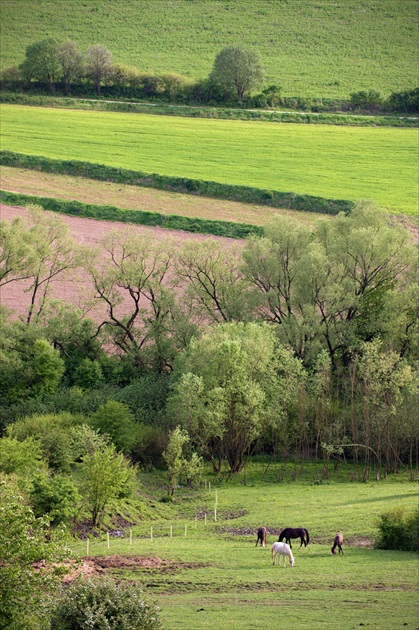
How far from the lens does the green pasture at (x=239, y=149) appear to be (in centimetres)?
12962

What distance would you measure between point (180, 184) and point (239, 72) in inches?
1732

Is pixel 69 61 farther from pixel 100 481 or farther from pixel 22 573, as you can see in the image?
pixel 22 573

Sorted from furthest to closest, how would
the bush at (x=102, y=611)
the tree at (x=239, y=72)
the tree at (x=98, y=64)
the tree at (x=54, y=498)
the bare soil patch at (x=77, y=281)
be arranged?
the tree at (x=98, y=64), the tree at (x=239, y=72), the bare soil patch at (x=77, y=281), the tree at (x=54, y=498), the bush at (x=102, y=611)

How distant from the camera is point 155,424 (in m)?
82.4

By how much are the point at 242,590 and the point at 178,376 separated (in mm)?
35902

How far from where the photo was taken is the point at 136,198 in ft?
408

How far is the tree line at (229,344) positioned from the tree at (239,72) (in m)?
72.5

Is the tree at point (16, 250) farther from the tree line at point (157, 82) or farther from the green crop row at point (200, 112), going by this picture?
the tree line at point (157, 82)

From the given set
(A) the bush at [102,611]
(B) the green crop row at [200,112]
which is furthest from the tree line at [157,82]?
(A) the bush at [102,611]

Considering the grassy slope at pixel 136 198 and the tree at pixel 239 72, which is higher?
the tree at pixel 239 72

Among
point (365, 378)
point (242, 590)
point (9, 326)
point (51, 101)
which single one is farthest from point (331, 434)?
point (51, 101)

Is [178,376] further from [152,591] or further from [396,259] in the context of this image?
[152,591]

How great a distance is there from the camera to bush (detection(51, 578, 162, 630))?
37.5 metres

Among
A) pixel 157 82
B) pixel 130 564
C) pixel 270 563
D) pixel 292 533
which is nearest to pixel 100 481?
pixel 130 564
